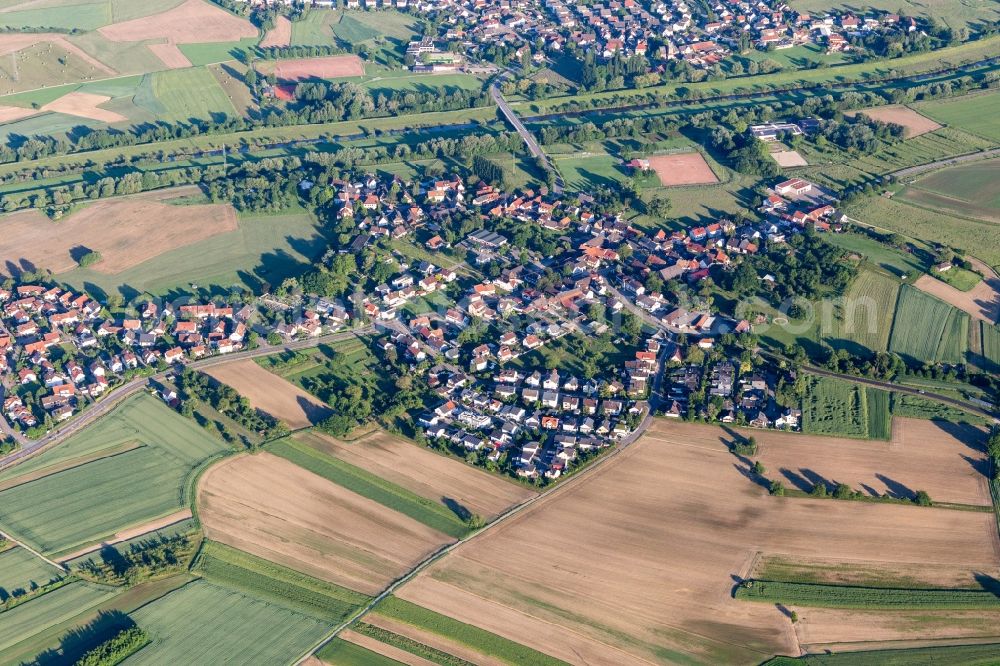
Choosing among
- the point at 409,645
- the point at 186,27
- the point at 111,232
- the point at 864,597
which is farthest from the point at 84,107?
the point at 864,597

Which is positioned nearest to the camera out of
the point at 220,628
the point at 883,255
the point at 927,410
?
the point at 220,628

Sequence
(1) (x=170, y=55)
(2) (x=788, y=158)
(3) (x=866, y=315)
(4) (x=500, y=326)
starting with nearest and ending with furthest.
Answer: (3) (x=866, y=315) → (4) (x=500, y=326) → (2) (x=788, y=158) → (1) (x=170, y=55)

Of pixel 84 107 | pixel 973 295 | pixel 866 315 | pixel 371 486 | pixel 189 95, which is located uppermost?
pixel 189 95

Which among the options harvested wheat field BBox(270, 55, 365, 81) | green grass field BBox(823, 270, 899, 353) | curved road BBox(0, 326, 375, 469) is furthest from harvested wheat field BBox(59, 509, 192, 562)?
harvested wheat field BBox(270, 55, 365, 81)

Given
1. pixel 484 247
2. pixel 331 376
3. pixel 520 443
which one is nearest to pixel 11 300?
pixel 331 376

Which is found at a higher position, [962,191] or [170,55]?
[170,55]

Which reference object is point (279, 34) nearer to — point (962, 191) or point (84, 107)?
point (84, 107)
